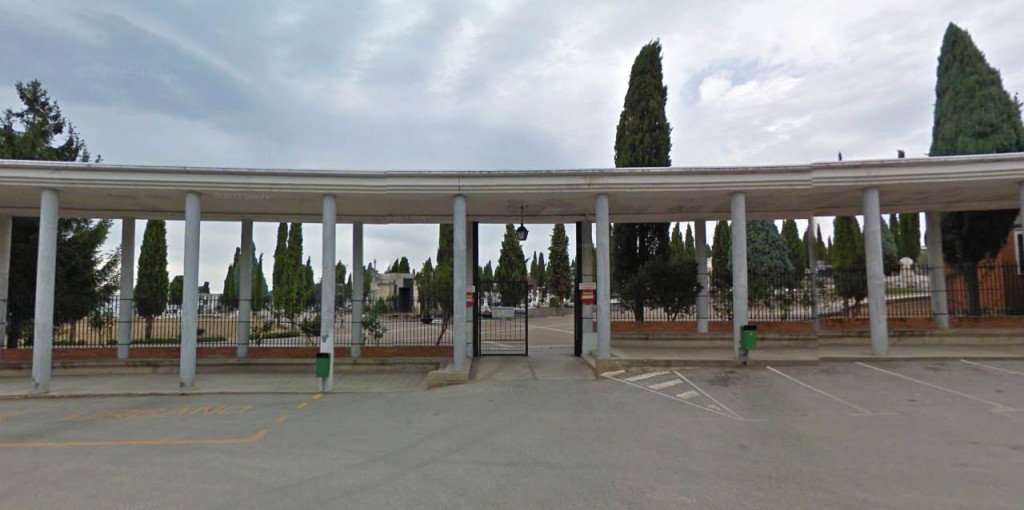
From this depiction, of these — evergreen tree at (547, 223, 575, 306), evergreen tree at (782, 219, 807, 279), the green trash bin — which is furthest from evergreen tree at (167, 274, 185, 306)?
evergreen tree at (782, 219, 807, 279)

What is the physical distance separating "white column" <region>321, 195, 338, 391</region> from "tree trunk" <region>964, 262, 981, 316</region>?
755 inches

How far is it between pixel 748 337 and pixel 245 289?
13.5 m

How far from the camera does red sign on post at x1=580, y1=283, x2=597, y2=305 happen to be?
13570 millimetres

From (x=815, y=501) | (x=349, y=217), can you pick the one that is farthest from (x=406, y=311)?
(x=815, y=501)

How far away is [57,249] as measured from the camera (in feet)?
57.2

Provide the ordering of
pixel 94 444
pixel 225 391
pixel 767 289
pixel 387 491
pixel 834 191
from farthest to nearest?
pixel 767 289 < pixel 834 191 < pixel 225 391 < pixel 94 444 < pixel 387 491

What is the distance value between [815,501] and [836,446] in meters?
2.25

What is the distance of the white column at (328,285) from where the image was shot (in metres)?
12.0

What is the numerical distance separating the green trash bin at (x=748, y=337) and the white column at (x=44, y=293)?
50.4ft

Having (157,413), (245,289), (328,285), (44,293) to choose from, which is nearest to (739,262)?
(328,285)

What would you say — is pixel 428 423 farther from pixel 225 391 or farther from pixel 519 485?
pixel 225 391

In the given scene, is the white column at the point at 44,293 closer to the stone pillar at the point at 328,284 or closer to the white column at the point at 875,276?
the stone pillar at the point at 328,284

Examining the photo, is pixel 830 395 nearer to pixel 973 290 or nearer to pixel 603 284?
pixel 603 284

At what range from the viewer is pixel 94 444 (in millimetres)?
7426
